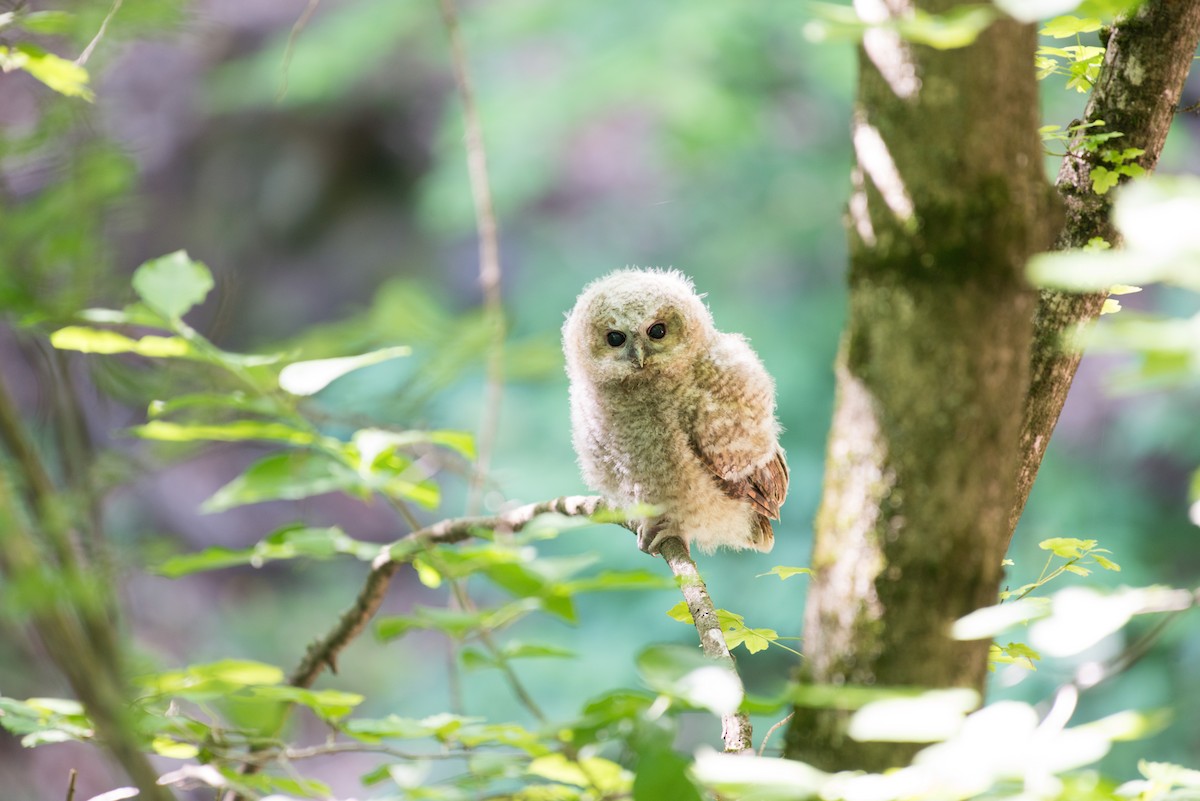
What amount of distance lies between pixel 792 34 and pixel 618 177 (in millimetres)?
1865

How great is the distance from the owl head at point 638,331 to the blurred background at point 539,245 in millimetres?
1665

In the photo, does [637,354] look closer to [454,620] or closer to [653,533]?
[653,533]

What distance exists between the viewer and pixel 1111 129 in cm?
129

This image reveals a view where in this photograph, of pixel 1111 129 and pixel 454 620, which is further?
pixel 1111 129

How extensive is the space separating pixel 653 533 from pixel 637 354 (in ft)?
1.14

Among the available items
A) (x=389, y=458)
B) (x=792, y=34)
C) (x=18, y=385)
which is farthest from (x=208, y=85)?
(x=389, y=458)

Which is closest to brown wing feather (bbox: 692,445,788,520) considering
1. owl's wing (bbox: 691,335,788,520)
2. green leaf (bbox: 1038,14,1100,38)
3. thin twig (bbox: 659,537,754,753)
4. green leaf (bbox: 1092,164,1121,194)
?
owl's wing (bbox: 691,335,788,520)

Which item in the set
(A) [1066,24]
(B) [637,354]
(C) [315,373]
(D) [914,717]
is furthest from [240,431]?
(B) [637,354]

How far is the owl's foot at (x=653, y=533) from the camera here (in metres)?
1.90

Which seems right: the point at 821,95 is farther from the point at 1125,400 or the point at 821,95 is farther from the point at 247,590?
the point at 247,590

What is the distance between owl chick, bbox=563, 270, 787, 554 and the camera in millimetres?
1967

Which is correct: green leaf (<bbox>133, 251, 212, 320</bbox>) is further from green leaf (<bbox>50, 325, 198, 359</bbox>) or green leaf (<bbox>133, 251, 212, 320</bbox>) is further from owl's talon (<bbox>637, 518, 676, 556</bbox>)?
owl's talon (<bbox>637, 518, 676, 556</bbox>)

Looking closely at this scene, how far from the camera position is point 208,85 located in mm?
7344

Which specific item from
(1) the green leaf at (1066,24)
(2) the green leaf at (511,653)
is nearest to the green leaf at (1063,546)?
(1) the green leaf at (1066,24)
